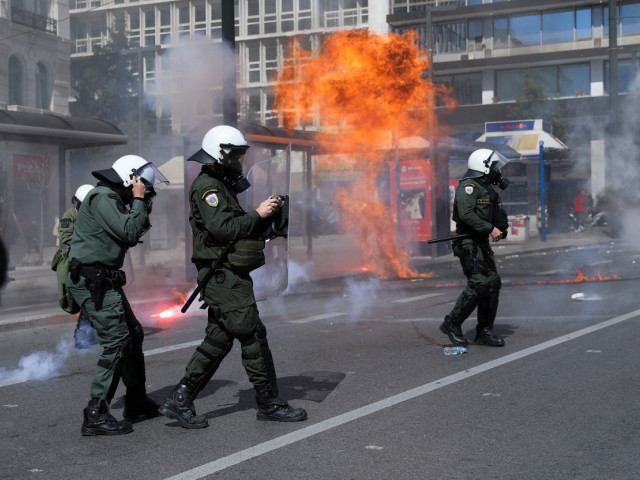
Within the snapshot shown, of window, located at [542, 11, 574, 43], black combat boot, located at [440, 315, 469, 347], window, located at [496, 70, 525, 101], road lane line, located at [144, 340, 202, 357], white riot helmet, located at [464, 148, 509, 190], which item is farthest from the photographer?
window, located at [496, 70, 525, 101]

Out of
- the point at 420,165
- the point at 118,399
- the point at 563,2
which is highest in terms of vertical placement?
the point at 563,2

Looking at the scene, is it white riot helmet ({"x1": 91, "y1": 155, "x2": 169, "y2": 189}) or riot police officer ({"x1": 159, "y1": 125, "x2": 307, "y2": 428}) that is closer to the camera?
riot police officer ({"x1": 159, "y1": 125, "x2": 307, "y2": 428})

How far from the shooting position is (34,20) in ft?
87.7

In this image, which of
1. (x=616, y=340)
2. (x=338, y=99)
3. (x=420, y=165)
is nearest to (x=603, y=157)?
(x=420, y=165)

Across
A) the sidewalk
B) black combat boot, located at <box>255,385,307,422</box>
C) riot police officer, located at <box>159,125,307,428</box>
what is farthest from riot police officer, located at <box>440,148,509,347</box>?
the sidewalk

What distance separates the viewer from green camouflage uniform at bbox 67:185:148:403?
491 centimetres

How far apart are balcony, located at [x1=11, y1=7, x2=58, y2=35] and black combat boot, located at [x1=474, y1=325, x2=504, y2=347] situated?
72.7ft

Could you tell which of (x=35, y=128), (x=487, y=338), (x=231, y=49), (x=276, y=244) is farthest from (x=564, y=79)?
(x=276, y=244)

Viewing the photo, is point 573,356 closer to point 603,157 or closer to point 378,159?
point 378,159

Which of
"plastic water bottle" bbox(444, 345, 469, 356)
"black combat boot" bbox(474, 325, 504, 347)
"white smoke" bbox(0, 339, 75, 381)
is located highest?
"black combat boot" bbox(474, 325, 504, 347)

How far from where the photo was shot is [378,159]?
18.6m

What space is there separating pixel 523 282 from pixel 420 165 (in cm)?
714

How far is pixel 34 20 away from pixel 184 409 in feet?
80.3

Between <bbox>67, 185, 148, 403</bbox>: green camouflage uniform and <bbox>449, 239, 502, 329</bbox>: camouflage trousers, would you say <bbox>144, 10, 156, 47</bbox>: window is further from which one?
<bbox>67, 185, 148, 403</bbox>: green camouflage uniform
